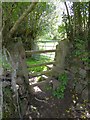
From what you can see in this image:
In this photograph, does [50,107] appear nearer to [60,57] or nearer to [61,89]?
[61,89]

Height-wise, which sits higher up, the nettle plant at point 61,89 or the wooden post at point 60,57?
the wooden post at point 60,57

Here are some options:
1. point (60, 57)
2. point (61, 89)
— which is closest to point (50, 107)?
point (61, 89)

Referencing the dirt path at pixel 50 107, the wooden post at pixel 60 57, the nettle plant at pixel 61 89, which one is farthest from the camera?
the wooden post at pixel 60 57

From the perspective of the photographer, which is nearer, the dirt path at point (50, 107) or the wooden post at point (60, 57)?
the dirt path at point (50, 107)

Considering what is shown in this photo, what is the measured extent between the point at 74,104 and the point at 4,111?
1.22 meters

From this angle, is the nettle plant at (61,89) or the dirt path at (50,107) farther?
the nettle plant at (61,89)

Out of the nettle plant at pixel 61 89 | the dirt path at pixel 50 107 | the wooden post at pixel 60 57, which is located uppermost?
the wooden post at pixel 60 57

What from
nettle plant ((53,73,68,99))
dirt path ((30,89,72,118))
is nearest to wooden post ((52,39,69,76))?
nettle plant ((53,73,68,99))

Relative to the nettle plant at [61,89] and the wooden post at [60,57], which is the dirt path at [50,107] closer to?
the nettle plant at [61,89]

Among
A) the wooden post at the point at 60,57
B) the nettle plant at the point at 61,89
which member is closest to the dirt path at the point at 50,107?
the nettle plant at the point at 61,89

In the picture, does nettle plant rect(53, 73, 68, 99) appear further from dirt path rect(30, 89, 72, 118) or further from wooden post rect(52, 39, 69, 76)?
wooden post rect(52, 39, 69, 76)

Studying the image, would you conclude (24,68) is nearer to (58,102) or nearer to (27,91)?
(27,91)

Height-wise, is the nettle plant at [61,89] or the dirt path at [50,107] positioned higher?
the nettle plant at [61,89]

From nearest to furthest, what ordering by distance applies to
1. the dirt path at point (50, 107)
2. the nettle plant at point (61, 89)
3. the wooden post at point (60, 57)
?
1. the dirt path at point (50, 107)
2. the nettle plant at point (61, 89)
3. the wooden post at point (60, 57)
